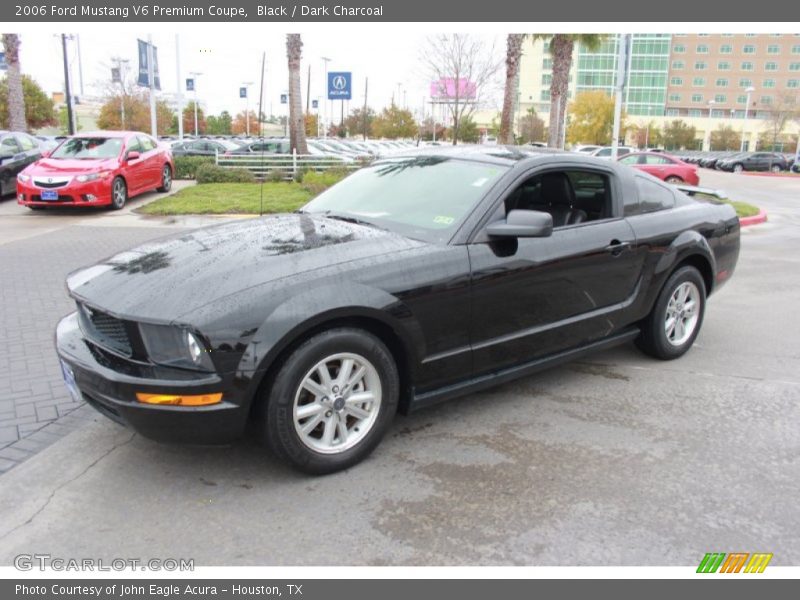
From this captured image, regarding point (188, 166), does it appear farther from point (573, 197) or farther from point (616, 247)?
point (616, 247)

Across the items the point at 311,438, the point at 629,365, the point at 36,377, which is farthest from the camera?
the point at 629,365

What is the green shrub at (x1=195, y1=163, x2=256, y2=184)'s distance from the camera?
18.5m

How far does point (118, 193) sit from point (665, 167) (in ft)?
56.3

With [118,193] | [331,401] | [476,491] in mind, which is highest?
[118,193]

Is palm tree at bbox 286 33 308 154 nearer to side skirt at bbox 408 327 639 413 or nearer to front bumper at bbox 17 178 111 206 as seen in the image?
front bumper at bbox 17 178 111 206

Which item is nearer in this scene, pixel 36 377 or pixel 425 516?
pixel 425 516

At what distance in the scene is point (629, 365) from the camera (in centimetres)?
509

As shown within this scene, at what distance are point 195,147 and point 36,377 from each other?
77.9ft

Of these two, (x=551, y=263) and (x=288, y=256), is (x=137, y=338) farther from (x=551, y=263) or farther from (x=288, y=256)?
(x=551, y=263)

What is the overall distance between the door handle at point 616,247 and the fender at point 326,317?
1.67 m

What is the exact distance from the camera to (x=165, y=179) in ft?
53.9

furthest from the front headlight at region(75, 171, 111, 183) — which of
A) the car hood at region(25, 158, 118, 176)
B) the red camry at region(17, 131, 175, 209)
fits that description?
the car hood at region(25, 158, 118, 176)

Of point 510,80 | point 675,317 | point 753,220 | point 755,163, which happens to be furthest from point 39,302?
point 755,163
